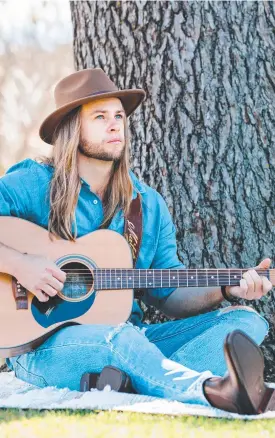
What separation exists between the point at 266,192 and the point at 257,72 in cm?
69

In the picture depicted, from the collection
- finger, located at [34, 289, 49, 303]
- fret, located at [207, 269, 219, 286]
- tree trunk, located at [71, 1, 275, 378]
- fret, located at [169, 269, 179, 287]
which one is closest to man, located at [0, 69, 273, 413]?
finger, located at [34, 289, 49, 303]

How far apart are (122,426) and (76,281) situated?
3.23ft

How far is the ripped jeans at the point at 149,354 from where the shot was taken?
3383mm

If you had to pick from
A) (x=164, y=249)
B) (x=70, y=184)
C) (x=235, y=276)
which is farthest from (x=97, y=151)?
(x=235, y=276)

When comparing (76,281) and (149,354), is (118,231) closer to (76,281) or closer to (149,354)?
(76,281)

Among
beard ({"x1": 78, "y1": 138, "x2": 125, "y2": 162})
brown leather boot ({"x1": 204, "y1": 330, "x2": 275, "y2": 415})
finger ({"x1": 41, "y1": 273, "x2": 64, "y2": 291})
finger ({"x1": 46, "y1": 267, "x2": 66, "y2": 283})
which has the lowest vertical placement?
brown leather boot ({"x1": 204, "y1": 330, "x2": 275, "y2": 415})

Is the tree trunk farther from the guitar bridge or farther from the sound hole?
the guitar bridge

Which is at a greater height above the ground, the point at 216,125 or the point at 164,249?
the point at 216,125

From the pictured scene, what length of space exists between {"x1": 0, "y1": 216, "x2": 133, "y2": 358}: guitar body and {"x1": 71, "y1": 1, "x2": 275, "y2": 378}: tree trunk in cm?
85

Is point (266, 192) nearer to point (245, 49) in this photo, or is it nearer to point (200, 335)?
point (245, 49)

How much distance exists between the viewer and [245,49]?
4750 millimetres

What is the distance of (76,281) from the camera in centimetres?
391

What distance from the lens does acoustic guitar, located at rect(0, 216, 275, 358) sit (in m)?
3.82

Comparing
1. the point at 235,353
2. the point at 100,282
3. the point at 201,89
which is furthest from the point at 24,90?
the point at 235,353
